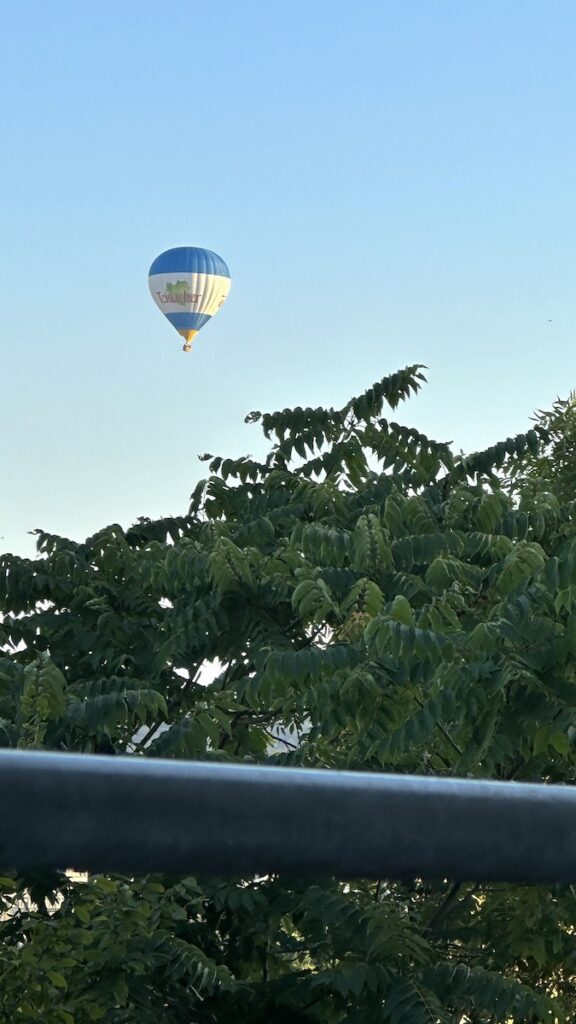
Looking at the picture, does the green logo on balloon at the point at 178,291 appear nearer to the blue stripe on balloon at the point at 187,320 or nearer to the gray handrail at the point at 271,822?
the blue stripe on balloon at the point at 187,320

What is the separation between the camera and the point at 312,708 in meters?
7.34

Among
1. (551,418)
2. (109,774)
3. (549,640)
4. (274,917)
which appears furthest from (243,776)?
(551,418)

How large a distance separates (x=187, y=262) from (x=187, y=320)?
201 centimetres

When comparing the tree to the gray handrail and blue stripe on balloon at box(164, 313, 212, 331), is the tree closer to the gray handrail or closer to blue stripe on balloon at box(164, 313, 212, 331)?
the gray handrail

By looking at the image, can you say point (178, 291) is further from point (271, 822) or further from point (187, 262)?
point (271, 822)

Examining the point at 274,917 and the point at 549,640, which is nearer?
the point at 549,640

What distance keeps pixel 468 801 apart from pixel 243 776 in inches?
4.3

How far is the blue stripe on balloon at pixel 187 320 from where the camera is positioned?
161 feet

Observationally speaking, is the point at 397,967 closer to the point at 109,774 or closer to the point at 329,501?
the point at 329,501

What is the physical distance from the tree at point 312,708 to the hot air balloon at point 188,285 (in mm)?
37828

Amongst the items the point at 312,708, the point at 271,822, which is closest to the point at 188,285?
the point at 312,708

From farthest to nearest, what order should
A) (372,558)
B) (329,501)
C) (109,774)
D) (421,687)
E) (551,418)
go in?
(551,418), (329,501), (372,558), (421,687), (109,774)

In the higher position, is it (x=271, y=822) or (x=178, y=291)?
(x=178, y=291)

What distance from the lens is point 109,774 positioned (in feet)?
2.02
